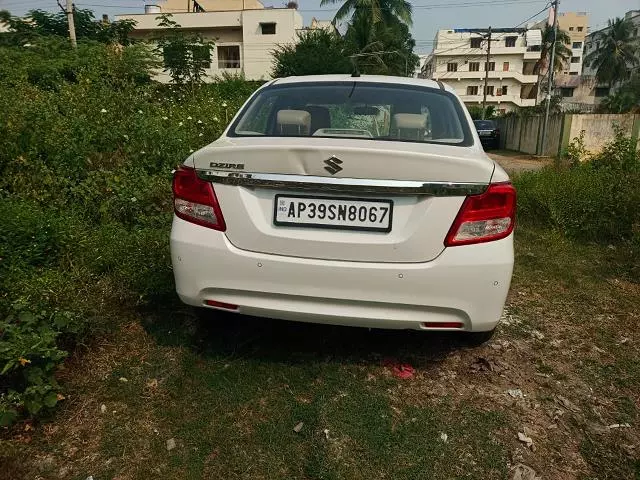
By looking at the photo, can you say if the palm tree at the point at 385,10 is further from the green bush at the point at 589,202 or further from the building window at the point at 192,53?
the green bush at the point at 589,202

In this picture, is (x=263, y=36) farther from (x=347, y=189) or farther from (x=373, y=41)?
(x=347, y=189)

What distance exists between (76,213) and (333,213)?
2.93 metres

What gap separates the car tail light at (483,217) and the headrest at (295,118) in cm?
121

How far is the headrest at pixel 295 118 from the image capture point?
3.12m

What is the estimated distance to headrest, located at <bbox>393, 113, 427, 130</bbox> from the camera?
9.83 feet

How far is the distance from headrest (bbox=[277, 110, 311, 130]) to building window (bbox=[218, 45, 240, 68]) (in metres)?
40.6

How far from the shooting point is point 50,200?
4.44 meters

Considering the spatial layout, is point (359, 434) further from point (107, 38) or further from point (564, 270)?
point (107, 38)

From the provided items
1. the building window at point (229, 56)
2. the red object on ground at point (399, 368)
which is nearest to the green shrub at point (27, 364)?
the red object on ground at point (399, 368)

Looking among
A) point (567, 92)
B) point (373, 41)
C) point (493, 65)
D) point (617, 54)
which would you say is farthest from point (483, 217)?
point (567, 92)

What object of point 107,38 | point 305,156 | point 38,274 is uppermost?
point 107,38

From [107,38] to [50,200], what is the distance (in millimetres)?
18795

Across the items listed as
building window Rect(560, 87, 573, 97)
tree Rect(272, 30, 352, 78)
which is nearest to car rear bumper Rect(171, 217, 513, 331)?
tree Rect(272, 30, 352, 78)

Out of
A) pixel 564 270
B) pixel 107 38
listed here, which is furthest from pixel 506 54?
pixel 564 270
